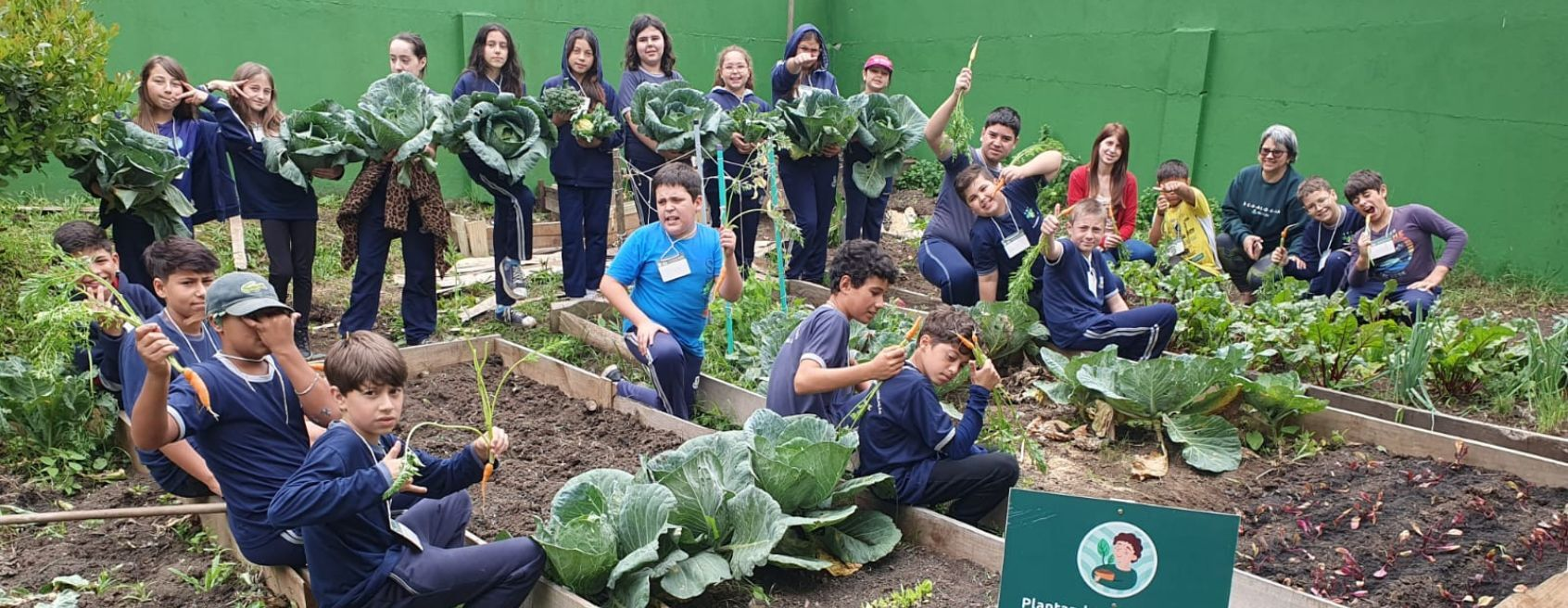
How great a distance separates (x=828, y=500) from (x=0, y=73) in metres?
3.76

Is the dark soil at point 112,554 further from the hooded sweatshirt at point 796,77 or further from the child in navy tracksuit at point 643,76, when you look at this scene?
the hooded sweatshirt at point 796,77

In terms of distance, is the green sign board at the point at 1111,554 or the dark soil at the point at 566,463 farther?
the dark soil at the point at 566,463

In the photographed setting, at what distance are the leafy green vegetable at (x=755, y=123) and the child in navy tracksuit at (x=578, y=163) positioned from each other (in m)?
0.78

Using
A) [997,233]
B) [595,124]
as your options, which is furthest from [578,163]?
[997,233]

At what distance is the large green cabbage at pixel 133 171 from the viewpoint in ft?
16.5

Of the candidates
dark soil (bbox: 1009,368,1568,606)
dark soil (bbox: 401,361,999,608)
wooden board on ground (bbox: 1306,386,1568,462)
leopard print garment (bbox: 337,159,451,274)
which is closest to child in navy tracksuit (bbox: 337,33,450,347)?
leopard print garment (bbox: 337,159,451,274)

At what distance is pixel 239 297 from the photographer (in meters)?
3.16

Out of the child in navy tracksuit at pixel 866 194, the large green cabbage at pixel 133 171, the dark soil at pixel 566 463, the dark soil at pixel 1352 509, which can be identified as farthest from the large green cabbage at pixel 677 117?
the dark soil at pixel 1352 509

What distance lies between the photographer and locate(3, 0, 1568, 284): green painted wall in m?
8.23

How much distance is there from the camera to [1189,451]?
16.0 ft

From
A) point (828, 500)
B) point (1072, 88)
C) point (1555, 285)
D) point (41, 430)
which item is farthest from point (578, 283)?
point (1555, 285)

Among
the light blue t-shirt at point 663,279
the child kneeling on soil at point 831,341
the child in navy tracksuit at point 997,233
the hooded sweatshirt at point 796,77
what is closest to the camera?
the child kneeling on soil at point 831,341

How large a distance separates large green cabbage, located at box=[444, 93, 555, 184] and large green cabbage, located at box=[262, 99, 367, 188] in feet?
1.83

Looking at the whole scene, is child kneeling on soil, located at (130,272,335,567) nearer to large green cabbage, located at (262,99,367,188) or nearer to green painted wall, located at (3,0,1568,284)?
large green cabbage, located at (262,99,367,188)
